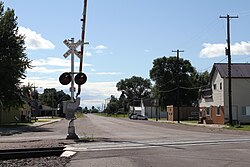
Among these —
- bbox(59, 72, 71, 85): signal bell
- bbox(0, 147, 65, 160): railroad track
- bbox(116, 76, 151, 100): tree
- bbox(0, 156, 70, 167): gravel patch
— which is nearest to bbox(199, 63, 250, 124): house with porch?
bbox(59, 72, 71, 85): signal bell

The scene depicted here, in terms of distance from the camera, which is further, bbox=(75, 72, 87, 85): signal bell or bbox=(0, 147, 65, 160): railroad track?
bbox=(75, 72, 87, 85): signal bell

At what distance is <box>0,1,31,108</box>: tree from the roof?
25430 mm

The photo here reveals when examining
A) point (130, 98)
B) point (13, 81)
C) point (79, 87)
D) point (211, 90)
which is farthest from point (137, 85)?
point (79, 87)

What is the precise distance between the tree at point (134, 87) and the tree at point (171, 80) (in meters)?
84.0

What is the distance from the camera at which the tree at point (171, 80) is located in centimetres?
9844

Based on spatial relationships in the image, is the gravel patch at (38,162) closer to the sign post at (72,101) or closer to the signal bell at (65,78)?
the sign post at (72,101)

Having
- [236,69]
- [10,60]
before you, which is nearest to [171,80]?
[236,69]

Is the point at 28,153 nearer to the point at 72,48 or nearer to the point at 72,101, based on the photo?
the point at 72,101

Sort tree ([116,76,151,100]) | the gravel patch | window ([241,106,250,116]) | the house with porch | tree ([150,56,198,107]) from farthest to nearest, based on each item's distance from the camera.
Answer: tree ([116,76,151,100]), tree ([150,56,198,107]), window ([241,106,250,116]), the house with porch, the gravel patch

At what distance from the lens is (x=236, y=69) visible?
5591cm

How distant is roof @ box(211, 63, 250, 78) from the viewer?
5436 centimetres

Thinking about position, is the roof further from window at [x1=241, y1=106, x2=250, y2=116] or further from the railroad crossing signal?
the railroad crossing signal

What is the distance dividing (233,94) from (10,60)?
28934 millimetres

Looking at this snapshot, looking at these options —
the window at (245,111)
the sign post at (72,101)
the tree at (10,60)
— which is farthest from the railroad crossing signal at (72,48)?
the window at (245,111)
